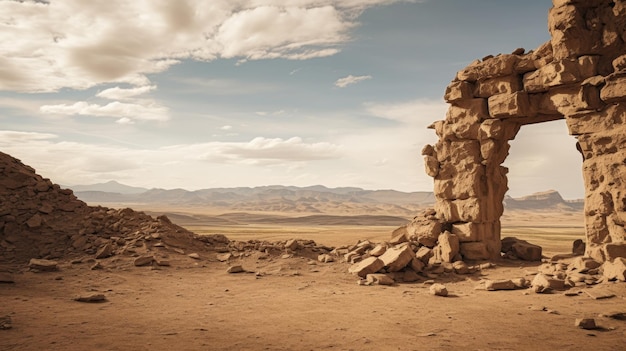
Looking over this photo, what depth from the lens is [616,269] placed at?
772 centimetres

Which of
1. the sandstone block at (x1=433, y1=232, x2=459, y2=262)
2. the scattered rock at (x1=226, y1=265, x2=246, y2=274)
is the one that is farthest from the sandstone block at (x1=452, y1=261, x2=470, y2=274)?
the scattered rock at (x1=226, y1=265, x2=246, y2=274)

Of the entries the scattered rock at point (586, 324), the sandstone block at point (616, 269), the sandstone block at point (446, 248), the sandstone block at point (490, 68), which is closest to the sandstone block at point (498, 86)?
the sandstone block at point (490, 68)

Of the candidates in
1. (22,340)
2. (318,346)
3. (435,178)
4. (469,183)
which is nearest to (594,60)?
(469,183)

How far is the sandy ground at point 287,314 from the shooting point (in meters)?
4.74

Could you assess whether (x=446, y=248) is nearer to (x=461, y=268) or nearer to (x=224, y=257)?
(x=461, y=268)

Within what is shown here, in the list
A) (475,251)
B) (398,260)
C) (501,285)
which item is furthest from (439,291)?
(475,251)

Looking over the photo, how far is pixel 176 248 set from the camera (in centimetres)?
1208

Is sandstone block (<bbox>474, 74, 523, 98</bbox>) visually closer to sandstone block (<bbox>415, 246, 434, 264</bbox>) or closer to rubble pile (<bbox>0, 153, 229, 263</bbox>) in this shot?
sandstone block (<bbox>415, 246, 434, 264</bbox>)

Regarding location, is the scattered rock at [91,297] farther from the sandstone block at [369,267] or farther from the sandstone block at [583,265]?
the sandstone block at [583,265]

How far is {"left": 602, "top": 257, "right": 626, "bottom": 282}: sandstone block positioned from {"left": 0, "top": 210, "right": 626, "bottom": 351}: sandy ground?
1.02 feet

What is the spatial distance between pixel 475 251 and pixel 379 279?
3.50 m

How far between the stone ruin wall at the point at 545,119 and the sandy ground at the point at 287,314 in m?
1.93

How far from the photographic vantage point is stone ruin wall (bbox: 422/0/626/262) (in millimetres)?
8930

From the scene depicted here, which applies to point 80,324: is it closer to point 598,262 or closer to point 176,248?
point 176,248
